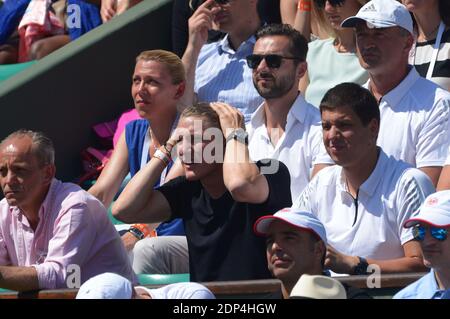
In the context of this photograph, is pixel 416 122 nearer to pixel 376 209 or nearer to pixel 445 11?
pixel 376 209

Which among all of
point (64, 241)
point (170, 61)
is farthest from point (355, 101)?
point (170, 61)

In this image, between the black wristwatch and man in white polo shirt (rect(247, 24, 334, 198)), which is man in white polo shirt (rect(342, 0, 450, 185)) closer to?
man in white polo shirt (rect(247, 24, 334, 198))

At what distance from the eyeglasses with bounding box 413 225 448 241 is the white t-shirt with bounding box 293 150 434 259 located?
1.53 ft

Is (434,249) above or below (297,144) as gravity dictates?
below

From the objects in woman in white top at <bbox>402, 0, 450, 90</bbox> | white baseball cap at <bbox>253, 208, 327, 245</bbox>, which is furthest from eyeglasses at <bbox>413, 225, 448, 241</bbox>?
woman in white top at <bbox>402, 0, 450, 90</bbox>

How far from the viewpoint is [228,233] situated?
5957mm

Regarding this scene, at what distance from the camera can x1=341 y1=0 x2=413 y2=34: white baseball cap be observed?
6.34 meters

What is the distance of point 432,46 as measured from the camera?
6.82m

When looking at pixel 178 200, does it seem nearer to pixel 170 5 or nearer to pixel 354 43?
pixel 354 43

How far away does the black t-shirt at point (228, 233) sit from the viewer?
5.89 m

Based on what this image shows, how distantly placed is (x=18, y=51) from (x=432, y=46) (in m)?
3.35

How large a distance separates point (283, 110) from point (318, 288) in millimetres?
1940

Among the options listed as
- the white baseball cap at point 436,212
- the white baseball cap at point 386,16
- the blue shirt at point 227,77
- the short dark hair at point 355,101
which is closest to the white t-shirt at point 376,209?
the short dark hair at point 355,101
